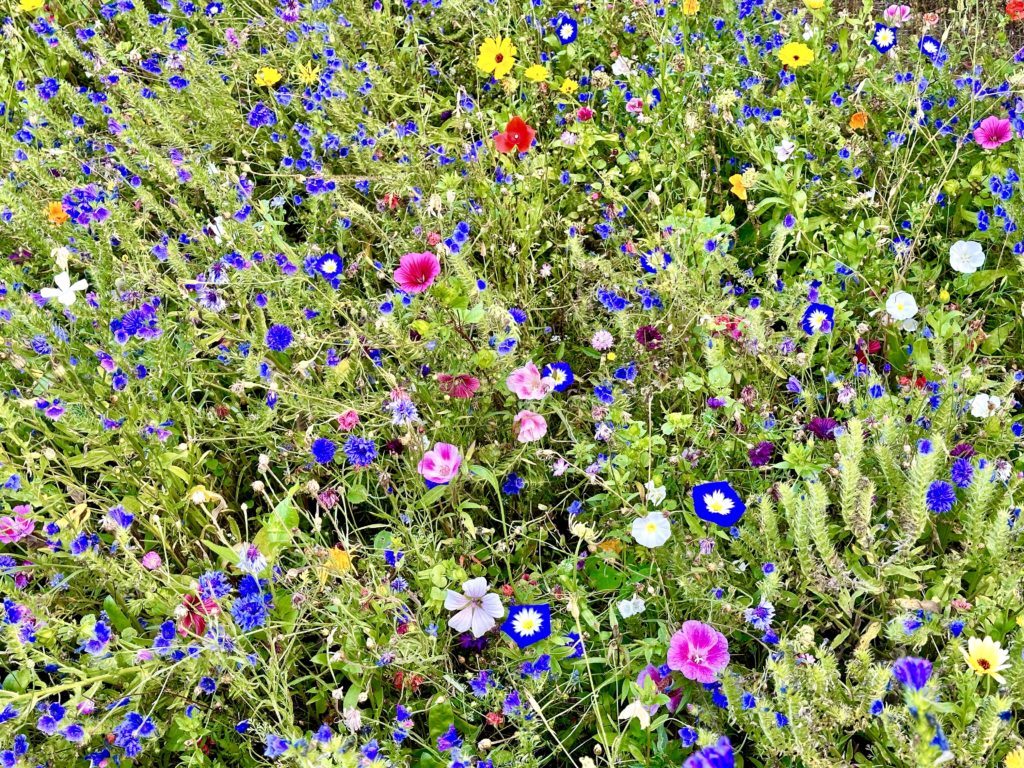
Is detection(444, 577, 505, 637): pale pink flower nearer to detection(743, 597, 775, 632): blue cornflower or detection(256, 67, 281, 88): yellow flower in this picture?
detection(743, 597, 775, 632): blue cornflower

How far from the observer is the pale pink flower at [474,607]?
1706mm

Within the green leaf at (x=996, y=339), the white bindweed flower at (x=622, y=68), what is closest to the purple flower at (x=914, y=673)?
the green leaf at (x=996, y=339)

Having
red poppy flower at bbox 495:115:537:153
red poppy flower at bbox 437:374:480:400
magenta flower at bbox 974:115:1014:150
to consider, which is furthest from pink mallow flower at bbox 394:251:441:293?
magenta flower at bbox 974:115:1014:150

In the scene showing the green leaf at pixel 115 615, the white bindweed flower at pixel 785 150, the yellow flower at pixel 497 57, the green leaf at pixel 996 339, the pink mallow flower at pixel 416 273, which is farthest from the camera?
the yellow flower at pixel 497 57

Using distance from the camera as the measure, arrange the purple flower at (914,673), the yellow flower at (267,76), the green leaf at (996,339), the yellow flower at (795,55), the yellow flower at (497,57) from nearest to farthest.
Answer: the purple flower at (914,673) → the green leaf at (996,339) → the yellow flower at (795,55) → the yellow flower at (497,57) → the yellow flower at (267,76)

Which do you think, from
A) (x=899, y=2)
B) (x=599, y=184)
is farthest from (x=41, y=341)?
(x=899, y=2)

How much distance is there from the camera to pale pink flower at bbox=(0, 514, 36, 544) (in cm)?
192

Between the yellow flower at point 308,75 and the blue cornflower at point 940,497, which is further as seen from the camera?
the yellow flower at point 308,75

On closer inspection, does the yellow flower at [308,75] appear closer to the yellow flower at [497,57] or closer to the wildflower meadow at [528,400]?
the wildflower meadow at [528,400]

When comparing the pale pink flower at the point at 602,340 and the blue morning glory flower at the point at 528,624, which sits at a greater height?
the pale pink flower at the point at 602,340

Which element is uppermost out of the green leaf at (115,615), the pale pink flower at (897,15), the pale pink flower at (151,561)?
the pale pink flower at (897,15)

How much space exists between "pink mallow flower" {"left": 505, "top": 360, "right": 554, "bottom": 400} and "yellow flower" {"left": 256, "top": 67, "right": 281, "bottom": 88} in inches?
66.6

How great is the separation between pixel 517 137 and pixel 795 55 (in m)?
0.92

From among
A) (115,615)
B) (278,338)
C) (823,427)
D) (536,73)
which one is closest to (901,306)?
(823,427)
